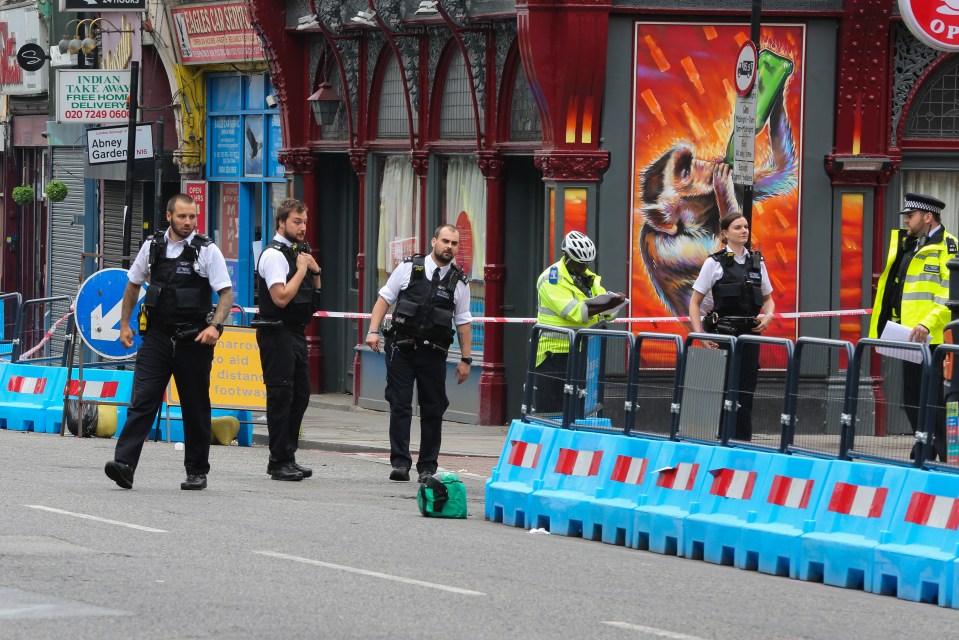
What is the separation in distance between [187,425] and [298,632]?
5474 mm

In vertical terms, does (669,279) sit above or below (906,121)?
below

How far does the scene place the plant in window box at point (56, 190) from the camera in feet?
108

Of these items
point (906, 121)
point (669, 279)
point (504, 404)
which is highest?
point (906, 121)

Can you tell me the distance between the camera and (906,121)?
18.9 m

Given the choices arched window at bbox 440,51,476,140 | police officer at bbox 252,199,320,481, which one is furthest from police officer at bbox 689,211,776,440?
arched window at bbox 440,51,476,140

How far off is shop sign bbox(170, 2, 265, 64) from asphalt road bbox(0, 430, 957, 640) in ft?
44.2

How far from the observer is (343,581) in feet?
30.3

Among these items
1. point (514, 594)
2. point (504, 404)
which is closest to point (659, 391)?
point (514, 594)

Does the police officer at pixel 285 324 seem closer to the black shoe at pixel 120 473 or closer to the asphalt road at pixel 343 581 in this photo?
the asphalt road at pixel 343 581

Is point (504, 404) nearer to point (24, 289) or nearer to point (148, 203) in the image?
point (148, 203)

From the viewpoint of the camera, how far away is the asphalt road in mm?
8164

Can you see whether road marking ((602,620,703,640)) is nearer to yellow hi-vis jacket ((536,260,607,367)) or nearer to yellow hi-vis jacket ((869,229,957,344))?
yellow hi-vis jacket ((536,260,607,367))

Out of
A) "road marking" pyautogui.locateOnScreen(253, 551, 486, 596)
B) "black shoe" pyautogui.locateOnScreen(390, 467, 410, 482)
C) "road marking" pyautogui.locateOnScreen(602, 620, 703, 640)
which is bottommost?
"black shoe" pyautogui.locateOnScreen(390, 467, 410, 482)

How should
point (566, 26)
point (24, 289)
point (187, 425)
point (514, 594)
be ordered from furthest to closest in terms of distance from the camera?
point (24, 289)
point (566, 26)
point (187, 425)
point (514, 594)
